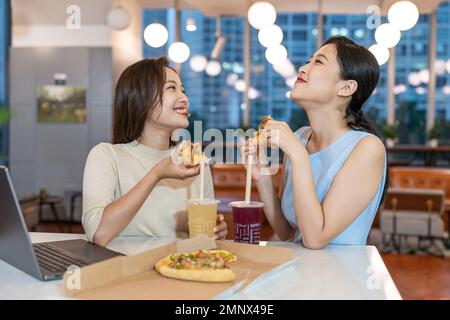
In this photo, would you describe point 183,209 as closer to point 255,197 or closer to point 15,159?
point 255,197

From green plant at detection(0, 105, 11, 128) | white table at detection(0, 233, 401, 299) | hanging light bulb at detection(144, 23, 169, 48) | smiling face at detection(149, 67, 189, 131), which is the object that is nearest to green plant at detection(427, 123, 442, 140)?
hanging light bulb at detection(144, 23, 169, 48)

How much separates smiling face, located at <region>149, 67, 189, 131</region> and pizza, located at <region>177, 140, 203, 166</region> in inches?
15.1

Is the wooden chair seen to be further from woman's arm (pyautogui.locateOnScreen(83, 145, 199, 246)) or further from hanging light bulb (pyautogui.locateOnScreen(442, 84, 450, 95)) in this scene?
hanging light bulb (pyautogui.locateOnScreen(442, 84, 450, 95))

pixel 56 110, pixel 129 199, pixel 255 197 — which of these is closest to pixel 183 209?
pixel 129 199

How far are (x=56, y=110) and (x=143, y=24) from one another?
8.90 ft

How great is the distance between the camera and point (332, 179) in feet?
5.68

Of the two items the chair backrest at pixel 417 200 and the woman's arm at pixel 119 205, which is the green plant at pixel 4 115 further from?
the chair backrest at pixel 417 200

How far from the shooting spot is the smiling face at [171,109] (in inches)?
77.8

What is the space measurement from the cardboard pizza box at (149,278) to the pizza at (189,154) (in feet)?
1.05

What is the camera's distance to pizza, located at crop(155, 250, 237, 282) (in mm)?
1137

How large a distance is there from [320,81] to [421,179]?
20.0 feet

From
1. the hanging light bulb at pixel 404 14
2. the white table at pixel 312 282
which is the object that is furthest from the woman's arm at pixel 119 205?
the hanging light bulb at pixel 404 14

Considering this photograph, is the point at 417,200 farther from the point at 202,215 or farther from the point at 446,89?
the point at 446,89

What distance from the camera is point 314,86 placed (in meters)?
1.77
